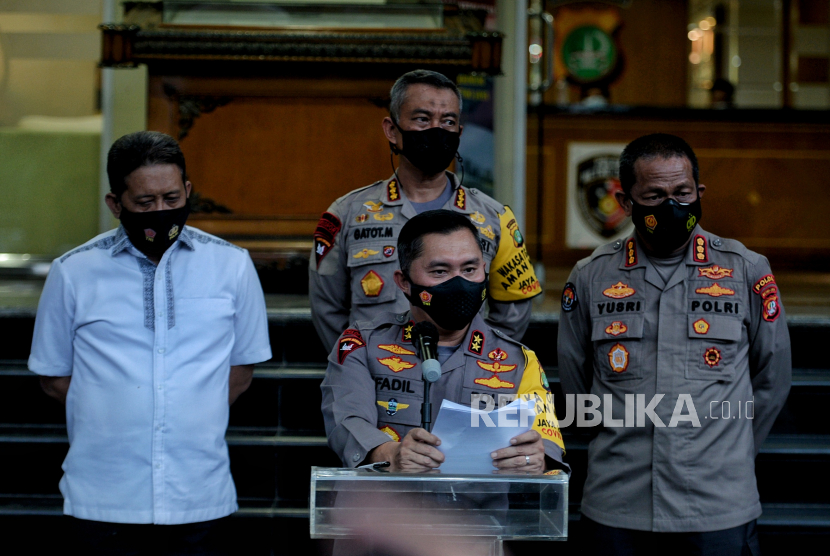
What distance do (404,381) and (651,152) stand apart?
1042 mm

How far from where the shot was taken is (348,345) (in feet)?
7.60

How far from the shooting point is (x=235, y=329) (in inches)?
108

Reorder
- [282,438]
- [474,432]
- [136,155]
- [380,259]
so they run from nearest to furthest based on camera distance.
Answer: [474,432] < [136,155] < [380,259] < [282,438]

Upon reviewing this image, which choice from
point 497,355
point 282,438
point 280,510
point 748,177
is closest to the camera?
point 497,355

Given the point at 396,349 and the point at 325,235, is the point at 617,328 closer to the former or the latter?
the point at 396,349

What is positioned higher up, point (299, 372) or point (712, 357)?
point (712, 357)

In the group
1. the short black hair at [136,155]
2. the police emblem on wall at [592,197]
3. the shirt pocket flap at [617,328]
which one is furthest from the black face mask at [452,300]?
the police emblem on wall at [592,197]

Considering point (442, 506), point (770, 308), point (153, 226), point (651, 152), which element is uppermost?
point (651, 152)

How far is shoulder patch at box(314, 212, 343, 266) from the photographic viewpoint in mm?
3133

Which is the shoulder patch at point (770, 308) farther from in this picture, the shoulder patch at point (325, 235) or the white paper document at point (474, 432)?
the shoulder patch at point (325, 235)

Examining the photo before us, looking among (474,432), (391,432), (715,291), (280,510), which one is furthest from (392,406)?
(280,510)

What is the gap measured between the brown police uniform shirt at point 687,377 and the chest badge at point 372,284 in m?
0.68

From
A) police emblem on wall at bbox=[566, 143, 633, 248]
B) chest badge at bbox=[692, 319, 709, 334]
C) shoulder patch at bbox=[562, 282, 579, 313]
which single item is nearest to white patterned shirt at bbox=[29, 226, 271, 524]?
shoulder patch at bbox=[562, 282, 579, 313]

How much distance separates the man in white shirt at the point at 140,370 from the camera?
2.50 m
